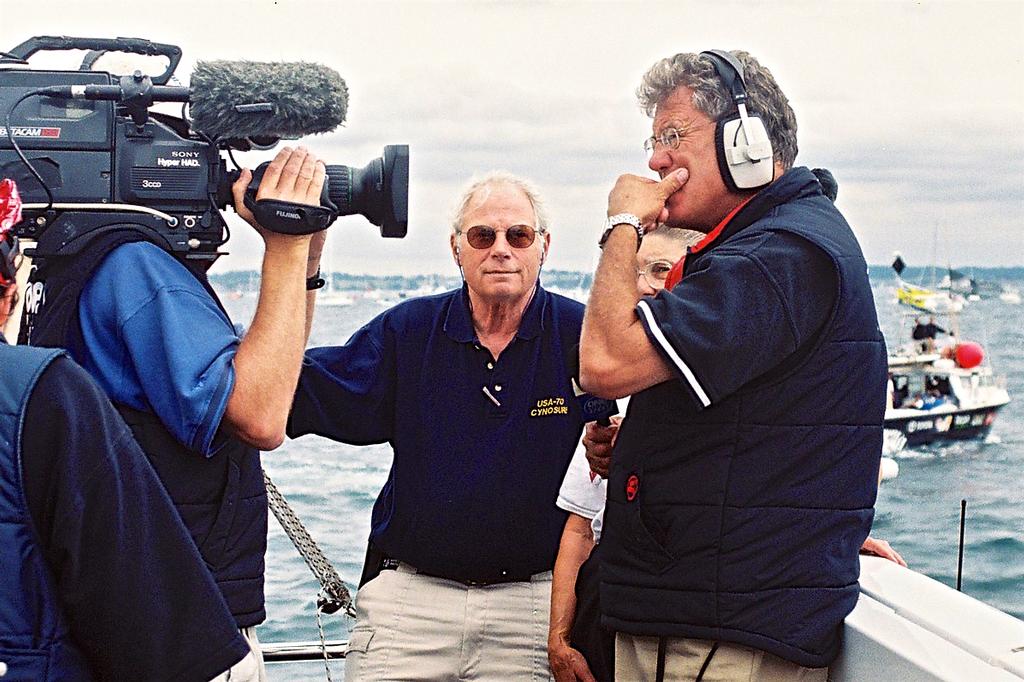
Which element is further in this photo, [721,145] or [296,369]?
[721,145]

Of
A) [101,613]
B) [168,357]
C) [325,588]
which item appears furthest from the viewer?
[325,588]

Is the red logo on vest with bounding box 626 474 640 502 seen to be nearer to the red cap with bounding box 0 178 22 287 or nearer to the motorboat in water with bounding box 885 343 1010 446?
the red cap with bounding box 0 178 22 287

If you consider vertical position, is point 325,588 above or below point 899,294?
above

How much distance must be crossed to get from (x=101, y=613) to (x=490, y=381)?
1.59 meters

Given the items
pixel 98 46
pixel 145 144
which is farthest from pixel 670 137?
pixel 98 46

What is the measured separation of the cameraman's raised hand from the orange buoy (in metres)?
29.4

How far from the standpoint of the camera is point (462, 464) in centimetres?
274

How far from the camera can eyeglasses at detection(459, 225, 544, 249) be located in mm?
2912

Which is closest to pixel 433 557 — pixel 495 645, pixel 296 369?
pixel 495 645

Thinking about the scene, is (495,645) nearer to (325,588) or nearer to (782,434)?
(325,588)

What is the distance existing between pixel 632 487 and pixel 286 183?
68 centimetres

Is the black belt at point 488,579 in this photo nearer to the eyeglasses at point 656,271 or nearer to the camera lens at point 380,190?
the eyeglasses at point 656,271

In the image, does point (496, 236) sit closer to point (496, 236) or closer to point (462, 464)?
point (496, 236)

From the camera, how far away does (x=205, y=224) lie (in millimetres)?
1910
